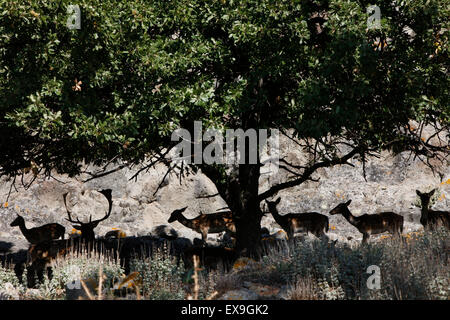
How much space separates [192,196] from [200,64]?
14.5 metres

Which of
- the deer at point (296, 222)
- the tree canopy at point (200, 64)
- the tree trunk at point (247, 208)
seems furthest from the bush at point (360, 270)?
the deer at point (296, 222)

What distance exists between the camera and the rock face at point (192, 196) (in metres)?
23.0

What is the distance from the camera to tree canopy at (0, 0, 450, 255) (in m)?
9.68

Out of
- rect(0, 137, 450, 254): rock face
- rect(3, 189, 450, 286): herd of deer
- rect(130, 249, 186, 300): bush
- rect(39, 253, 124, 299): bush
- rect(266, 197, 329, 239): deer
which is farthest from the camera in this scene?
rect(0, 137, 450, 254): rock face

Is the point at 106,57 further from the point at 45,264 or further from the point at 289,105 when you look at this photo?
the point at 45,264

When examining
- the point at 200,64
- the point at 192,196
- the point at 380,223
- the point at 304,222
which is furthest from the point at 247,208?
the point at 192,196

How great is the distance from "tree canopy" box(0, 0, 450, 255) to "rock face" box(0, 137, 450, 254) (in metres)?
12.2

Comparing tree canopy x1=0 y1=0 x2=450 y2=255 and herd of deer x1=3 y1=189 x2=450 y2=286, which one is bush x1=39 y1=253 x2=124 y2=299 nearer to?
tree canopy x1=0 y1=0 x2=450 y2=255

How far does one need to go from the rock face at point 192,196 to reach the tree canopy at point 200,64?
12.2 m

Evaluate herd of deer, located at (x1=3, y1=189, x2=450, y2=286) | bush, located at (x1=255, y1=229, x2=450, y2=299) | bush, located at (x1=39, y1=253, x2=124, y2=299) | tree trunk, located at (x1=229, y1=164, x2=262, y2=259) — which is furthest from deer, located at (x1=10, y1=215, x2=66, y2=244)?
bush, located at (x1=255, y1=229, x2=450, y2=299)

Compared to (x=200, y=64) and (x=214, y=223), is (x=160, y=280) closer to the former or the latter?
(x=200, y=64)

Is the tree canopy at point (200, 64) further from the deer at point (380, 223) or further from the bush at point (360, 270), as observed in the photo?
the deer at point (380, 223)

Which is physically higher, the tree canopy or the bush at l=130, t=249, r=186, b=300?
the tree canopy

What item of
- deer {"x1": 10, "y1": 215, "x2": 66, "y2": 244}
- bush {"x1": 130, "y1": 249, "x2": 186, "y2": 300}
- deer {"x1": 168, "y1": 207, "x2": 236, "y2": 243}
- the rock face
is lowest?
bush {"x1": 130, "y1": 249, "x2": 186, "y2": 300}
